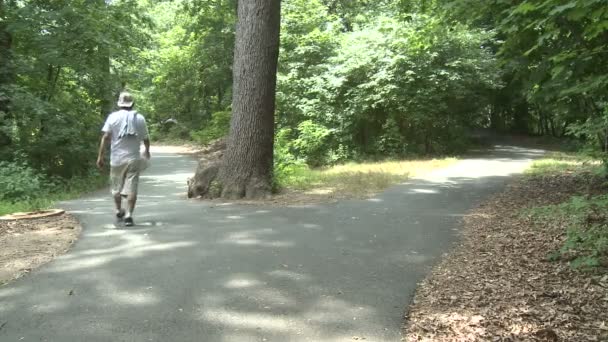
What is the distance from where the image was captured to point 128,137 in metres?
7.77

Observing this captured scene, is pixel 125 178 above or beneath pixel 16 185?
above

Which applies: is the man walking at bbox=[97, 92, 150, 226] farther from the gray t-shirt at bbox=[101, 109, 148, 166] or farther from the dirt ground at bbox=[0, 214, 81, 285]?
the dirt ground at bbox=[0, 214, 81, 285]

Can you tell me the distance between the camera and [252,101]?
34.4ft

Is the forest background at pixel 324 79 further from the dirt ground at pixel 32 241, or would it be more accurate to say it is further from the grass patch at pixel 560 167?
the dirt ground at pixel 32 241

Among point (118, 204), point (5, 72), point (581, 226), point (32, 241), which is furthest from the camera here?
point (5, 72)

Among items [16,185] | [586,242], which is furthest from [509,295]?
[16,185]

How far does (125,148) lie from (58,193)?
7149 mm

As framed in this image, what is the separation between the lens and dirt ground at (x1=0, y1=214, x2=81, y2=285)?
5.68 metres

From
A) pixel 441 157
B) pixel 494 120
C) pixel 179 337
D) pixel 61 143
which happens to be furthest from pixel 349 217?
pixel 494 120

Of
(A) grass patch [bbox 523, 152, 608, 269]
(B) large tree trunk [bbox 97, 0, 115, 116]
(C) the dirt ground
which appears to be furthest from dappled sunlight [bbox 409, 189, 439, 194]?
(B) large tree trunk [bbox 97, 0, 115, 116]

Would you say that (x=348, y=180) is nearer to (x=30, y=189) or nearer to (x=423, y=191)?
(x=423, y=191)

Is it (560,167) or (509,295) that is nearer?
(509,295)

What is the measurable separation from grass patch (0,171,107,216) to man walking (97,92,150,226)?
2782mm

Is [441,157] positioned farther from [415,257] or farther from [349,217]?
[415,257]
